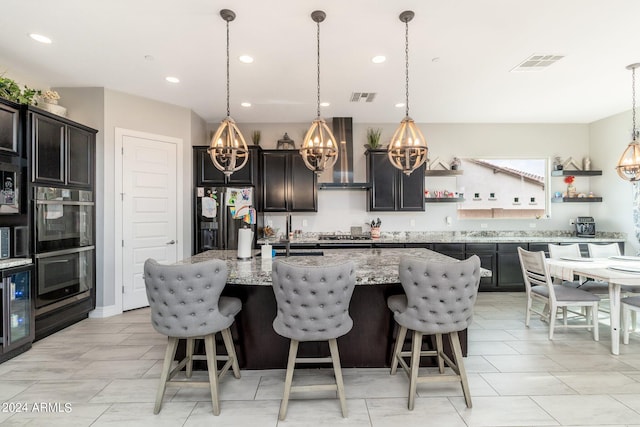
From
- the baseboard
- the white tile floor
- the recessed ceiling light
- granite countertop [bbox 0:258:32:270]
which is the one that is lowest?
the white tile floor

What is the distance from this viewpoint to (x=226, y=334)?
7.97 ft

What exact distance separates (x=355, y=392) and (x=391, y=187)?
3.63 meters

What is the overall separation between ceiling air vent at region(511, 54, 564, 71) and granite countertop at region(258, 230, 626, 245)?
262 cm

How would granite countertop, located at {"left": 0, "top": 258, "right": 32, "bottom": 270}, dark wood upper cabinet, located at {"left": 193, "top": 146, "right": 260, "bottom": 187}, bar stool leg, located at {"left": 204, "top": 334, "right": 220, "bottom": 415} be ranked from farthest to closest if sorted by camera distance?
dark wood upper cabinet, located at {"left": 193, "top": 146, "right": 260, "bottom": 187}
granite countertop, located at {"left": 0, "top": 258, "right": 32, "bottom": 270}
bar stool leg, located at {"left": 204, "top": 334, "right": 220, "bottom": 415}

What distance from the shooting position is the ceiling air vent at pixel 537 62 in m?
3.38

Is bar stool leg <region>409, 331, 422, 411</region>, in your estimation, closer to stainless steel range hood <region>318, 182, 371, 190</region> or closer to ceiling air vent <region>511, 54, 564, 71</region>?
ceiling air vent <region>511, 54, 564, 71</region>

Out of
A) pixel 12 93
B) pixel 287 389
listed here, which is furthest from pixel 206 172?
pixel 287 389

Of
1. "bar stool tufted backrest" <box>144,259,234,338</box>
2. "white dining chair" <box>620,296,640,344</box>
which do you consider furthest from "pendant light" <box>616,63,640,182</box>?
"bar stool tufted backrest" <box>144,259,234,338</box>

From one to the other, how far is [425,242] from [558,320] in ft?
6.35

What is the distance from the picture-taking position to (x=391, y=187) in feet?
17.8

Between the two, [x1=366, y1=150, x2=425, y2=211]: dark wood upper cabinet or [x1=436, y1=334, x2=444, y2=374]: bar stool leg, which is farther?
[x1=366, y1=150, x2=425, y2=211]: dark wood upper cabinet

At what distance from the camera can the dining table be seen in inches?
116

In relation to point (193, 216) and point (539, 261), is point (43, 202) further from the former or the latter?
point (539, 261)

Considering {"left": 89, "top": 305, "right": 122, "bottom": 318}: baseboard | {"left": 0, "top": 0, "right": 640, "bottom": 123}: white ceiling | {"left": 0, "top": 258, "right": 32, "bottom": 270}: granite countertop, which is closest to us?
{"left": 0, "top": 0, "right": 640, "bottom": 123}: white ceiling
